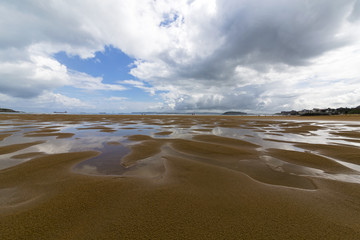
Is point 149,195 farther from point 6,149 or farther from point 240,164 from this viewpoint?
point 6,149

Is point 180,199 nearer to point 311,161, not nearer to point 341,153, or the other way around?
point 311,161

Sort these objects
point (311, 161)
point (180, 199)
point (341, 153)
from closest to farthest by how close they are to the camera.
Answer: point (180, 199), point (311, 161), point (341, 153)

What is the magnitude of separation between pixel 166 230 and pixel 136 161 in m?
3.23

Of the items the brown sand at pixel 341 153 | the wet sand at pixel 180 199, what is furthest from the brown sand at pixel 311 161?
the brown sand at pixel 341 153

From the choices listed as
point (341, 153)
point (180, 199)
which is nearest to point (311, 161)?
point (341, 153)

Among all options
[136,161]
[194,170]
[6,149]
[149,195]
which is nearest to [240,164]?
[194,170]

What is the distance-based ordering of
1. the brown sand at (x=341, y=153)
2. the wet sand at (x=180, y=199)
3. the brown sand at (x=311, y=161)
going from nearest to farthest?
the wet sand at (x=180, y=199), the brown sand at (x=311, y=161), the brown sand at (x=341, y=153)

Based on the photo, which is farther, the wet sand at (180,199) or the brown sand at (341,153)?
the brown sand at (341,153)

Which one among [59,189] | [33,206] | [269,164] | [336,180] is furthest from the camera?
[269,164]

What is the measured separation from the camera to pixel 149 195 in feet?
9.09

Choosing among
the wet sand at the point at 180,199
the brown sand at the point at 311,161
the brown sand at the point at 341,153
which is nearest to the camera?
the wet sand at the point at 180,199

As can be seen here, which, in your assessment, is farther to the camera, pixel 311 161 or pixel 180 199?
pixel 311 161

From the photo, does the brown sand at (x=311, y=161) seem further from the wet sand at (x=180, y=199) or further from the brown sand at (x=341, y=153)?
the brown sand at (x=341, y=153)

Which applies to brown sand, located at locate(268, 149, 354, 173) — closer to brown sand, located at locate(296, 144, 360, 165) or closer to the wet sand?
the wet sand
